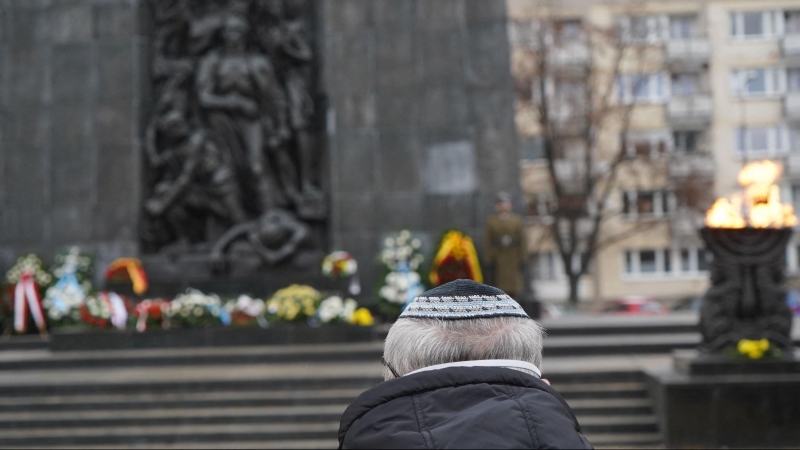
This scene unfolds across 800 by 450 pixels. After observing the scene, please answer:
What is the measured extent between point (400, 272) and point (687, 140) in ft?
103

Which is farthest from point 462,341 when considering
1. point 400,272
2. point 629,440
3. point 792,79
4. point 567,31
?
point 792,79

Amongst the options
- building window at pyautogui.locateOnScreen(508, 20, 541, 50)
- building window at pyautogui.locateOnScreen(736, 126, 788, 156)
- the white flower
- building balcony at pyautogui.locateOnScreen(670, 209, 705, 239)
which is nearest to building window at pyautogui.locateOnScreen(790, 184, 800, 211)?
building window at pyautogui.locateOnScreen(736, 126, 788, 156)

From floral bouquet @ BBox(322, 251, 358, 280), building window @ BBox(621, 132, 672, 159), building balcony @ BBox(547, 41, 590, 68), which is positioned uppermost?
building balcony @ BBox(547, 41, 590, 68)

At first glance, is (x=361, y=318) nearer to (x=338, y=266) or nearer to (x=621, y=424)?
(x=338, y=266)

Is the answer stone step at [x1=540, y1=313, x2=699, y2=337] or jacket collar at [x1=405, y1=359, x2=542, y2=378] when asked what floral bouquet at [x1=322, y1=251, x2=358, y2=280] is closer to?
stone step at [x1=540, y1=313, x2=699, y2=337]

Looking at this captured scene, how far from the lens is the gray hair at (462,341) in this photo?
2148mm

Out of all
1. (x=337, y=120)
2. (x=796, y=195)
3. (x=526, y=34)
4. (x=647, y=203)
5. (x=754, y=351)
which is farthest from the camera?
(x=796, y=195)

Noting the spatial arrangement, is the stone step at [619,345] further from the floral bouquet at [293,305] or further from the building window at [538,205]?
the building window at [538,205]

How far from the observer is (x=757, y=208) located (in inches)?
387

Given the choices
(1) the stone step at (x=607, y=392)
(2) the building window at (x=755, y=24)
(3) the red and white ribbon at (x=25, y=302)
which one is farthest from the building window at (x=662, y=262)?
(1) the stone step at (x=607, y=392)

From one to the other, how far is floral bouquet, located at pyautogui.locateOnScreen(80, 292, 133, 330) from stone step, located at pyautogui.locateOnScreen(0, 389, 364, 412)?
110 inches

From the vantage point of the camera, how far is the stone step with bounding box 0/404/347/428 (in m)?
10.2

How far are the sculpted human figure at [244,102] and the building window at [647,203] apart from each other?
21658 millimetres

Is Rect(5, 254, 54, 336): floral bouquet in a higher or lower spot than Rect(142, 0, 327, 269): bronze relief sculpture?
lower
